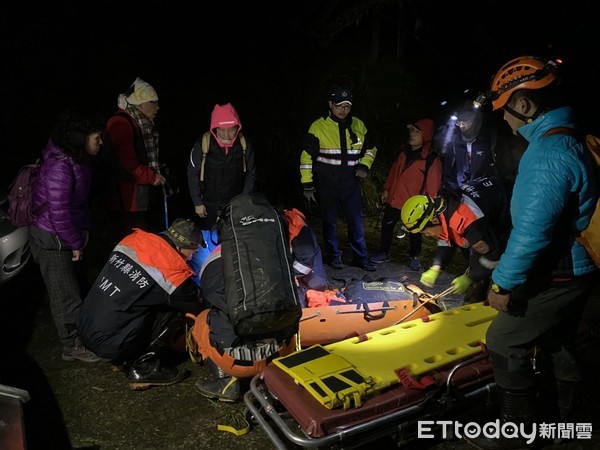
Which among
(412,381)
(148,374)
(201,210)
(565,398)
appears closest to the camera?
(412,381)

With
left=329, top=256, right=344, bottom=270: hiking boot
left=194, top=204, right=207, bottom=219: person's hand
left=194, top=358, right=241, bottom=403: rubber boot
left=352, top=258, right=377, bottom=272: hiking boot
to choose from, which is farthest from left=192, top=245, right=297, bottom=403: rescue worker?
left=352, top=258, right=377, bottom=272: hiking boot

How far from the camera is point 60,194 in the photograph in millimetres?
3650

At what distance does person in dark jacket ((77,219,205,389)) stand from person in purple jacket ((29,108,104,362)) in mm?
488

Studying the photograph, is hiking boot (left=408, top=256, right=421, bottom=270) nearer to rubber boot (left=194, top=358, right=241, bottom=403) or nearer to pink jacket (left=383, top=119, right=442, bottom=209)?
pink jacket (left=383, top=119, right=442, bottom=209)

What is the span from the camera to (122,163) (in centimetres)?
468

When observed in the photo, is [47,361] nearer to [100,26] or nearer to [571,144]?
[571,144]

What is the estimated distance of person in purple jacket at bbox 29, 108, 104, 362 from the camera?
3619 millimetres

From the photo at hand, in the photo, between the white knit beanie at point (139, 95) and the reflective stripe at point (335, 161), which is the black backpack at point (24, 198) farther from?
the reflective stripe at point (335, 161)

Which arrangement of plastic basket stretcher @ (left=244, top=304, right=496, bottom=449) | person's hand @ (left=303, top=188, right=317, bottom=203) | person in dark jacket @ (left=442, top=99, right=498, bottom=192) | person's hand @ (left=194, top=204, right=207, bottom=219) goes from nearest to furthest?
1. plastic basket stretcher @ (left=244, top=304, right=496, bottom=449)
2. person's hand @ (left=194, top=204, right=207, bottom=219)
3. person in dark jacket @ (left=442, top=99, right=498, bottom=192)
4. person's hand @ (left=303, top=188, right=317, bottom=203)

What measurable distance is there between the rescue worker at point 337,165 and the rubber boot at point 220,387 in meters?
2.71

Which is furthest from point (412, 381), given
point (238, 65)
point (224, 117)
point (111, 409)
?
point (238, 65)

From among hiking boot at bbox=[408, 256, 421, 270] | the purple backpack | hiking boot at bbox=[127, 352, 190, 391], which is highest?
the purple backpack

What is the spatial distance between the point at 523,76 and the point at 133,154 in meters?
3.43

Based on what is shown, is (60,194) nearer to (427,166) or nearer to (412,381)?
(412,381)
